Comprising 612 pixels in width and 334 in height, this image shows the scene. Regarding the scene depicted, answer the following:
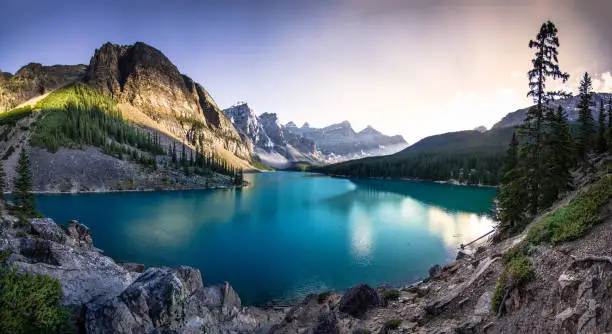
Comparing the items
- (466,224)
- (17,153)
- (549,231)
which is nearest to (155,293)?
(549,231)

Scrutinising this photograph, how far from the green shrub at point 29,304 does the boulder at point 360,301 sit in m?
15.1

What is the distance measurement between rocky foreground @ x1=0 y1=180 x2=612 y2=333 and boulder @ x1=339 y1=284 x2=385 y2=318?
0.20 ft

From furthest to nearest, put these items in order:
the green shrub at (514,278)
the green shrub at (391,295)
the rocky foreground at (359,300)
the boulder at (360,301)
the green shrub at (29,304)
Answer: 1. the green shrub at (391,295)
2. the boulder at (360,301)
3. the green shrub at (29,304)
4. the green shrub at (514,278)
5. the rocky foreground at (359,300)

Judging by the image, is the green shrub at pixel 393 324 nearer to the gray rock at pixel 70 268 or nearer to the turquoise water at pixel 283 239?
the turquoise water at pixel 283 239

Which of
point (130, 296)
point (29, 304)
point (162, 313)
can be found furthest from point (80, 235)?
point (162, 313)

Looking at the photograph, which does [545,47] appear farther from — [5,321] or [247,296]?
[5,321]

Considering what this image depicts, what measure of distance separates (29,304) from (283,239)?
34.5 metres

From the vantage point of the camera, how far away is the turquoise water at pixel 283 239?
98.4 feet

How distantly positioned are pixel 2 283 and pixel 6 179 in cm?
11868

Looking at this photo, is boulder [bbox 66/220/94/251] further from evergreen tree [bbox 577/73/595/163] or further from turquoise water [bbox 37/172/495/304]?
evergreen tree [bbox 577/73/595/163]

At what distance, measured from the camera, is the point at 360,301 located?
16.9 m

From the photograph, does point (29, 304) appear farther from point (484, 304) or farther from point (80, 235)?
point (80, 235)

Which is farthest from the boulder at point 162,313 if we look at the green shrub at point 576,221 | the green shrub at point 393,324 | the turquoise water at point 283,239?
the green shrub at point 576,221

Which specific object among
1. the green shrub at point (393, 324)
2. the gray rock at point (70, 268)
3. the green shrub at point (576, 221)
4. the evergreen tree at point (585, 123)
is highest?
the evergreen tree at point (585, 123)
